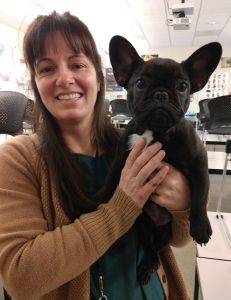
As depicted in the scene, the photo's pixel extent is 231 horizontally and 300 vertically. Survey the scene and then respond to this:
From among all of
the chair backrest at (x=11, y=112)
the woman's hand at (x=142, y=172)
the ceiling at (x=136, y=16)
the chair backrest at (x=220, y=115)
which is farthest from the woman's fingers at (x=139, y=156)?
the ceiling at (x=136, y=16)

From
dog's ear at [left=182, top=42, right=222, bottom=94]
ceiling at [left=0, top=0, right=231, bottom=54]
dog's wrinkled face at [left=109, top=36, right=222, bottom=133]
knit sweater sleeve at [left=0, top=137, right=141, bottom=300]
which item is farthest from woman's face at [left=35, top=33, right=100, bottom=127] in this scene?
ceiling at [left=0, top=0, right=231, bottom=54]

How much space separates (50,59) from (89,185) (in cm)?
44

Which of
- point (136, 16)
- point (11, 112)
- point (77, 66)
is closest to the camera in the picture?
point (77, 66)

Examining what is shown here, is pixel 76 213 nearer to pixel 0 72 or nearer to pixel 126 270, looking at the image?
pixel 126 270

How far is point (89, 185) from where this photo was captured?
3.22 ft

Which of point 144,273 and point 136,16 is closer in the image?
point 144,273

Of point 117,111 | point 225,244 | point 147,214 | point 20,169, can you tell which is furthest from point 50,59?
point 117,111

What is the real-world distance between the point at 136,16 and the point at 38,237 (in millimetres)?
6408

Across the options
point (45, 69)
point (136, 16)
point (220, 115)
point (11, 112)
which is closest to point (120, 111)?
point (136, 16)

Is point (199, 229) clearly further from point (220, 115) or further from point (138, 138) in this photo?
point (220, 115)

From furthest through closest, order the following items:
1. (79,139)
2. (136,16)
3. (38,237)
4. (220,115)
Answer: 1. (136,16)
2. (220,115)
3. (79,139)
4. (38,237)

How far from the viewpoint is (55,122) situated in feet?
3.38

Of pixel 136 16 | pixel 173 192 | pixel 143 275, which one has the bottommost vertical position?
pixel 143 275

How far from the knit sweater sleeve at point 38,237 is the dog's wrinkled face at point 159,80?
0.83 ft
